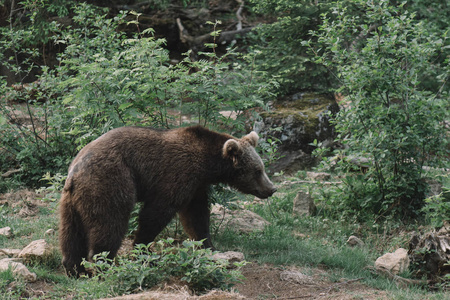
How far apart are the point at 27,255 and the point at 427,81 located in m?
11.4

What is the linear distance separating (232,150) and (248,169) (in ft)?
1.42

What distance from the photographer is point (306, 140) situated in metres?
12.2

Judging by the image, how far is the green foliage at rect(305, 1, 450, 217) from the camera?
8.32 meters

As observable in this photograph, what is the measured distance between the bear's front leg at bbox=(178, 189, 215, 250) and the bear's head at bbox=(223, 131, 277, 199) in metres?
0.48

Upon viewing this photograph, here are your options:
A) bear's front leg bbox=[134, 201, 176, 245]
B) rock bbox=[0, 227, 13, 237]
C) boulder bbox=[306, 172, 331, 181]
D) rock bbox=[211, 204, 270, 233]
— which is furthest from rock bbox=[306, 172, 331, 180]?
rock bbox=[0, 227, 13, 237]

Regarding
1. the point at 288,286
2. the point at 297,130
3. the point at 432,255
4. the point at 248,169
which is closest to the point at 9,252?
the point at 248,169

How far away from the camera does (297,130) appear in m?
12.3

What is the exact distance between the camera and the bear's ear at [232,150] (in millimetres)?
6895

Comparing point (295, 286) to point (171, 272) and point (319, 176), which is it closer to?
point (171, 272)

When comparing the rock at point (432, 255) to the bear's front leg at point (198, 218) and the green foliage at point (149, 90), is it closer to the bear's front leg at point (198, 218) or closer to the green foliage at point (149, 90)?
the bear's front leg at point (198, 218)

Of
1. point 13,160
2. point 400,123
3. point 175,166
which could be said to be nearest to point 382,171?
point 400,123

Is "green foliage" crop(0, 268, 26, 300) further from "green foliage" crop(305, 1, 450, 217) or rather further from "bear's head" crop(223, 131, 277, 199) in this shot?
"green foliage" crop(305, 1, 450, 217)

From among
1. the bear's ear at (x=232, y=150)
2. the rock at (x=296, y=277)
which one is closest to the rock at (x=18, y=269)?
the bear's ear at (x=232, y=150)

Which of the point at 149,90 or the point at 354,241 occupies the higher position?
the point at 149,90
